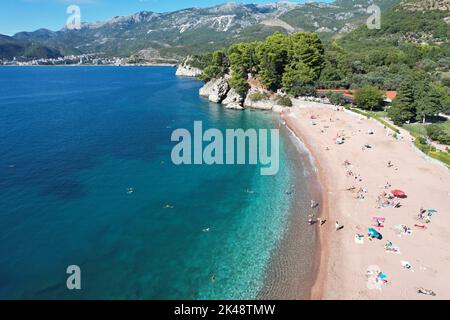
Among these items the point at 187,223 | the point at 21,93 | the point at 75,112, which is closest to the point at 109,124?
the point at 75,112

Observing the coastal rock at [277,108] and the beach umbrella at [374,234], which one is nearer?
the beach umbrella at [374,234]

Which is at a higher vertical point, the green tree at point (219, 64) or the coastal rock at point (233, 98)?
the green tree at point (219, 64)

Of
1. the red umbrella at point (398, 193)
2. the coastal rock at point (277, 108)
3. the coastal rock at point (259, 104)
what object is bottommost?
the red umbrella at point (398, 193)

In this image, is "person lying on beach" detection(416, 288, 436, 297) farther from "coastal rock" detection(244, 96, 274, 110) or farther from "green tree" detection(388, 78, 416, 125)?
"coastal rock" detection(244, 96, 274, 110)

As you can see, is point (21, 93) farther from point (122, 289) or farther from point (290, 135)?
point (122, 289)

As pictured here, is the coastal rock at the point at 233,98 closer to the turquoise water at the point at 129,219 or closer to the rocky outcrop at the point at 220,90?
the rocky outcrop at the point at 220,90

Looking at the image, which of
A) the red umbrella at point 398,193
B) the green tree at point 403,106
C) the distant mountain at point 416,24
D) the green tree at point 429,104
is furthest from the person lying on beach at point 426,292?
the distant mountain at point 416,24

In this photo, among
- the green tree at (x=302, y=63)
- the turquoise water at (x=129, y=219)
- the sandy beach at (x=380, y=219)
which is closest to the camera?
the sandy beach at (x=380, y=219)

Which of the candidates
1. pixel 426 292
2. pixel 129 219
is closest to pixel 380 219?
pixel 426 292
